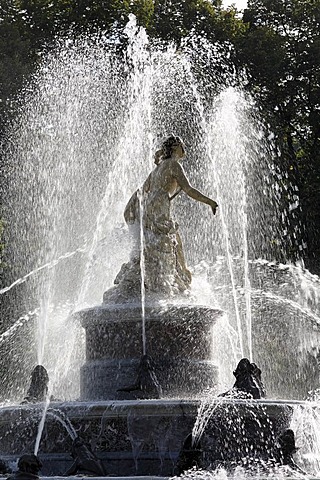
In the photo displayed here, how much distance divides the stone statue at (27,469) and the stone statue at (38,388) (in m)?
3.74

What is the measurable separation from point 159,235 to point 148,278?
→ 615mm

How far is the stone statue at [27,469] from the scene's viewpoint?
7.52m

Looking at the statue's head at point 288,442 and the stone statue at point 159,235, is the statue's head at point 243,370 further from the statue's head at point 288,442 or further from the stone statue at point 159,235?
the statue's head at point 288,442

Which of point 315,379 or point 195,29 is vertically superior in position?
point 195,29

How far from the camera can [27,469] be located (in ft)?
25.0

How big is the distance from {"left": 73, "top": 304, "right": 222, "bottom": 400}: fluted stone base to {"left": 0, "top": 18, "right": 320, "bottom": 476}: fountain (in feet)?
0.06

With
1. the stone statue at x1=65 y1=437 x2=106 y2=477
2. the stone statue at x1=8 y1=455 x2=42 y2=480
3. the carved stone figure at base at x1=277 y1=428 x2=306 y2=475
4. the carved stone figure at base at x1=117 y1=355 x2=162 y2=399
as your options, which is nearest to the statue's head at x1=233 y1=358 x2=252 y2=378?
the carved stone figure at base at x1=117 y1=355 x2=162 y2=399

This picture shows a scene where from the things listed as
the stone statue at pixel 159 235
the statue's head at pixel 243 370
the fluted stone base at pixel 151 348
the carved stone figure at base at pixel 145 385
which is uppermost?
the stone statue at pixel 159 235

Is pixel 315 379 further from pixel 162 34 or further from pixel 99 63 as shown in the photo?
pixel 162 34

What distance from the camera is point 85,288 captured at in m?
14.4

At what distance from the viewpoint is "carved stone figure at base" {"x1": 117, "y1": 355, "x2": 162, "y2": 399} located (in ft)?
35.1

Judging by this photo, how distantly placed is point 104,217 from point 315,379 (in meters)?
6.46

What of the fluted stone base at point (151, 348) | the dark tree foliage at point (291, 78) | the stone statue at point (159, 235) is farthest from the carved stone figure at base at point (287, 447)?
the dark tree foliage at point (291, 78)

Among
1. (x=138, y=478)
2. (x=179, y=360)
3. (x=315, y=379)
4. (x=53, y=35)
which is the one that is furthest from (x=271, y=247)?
(x=138, y=478)
